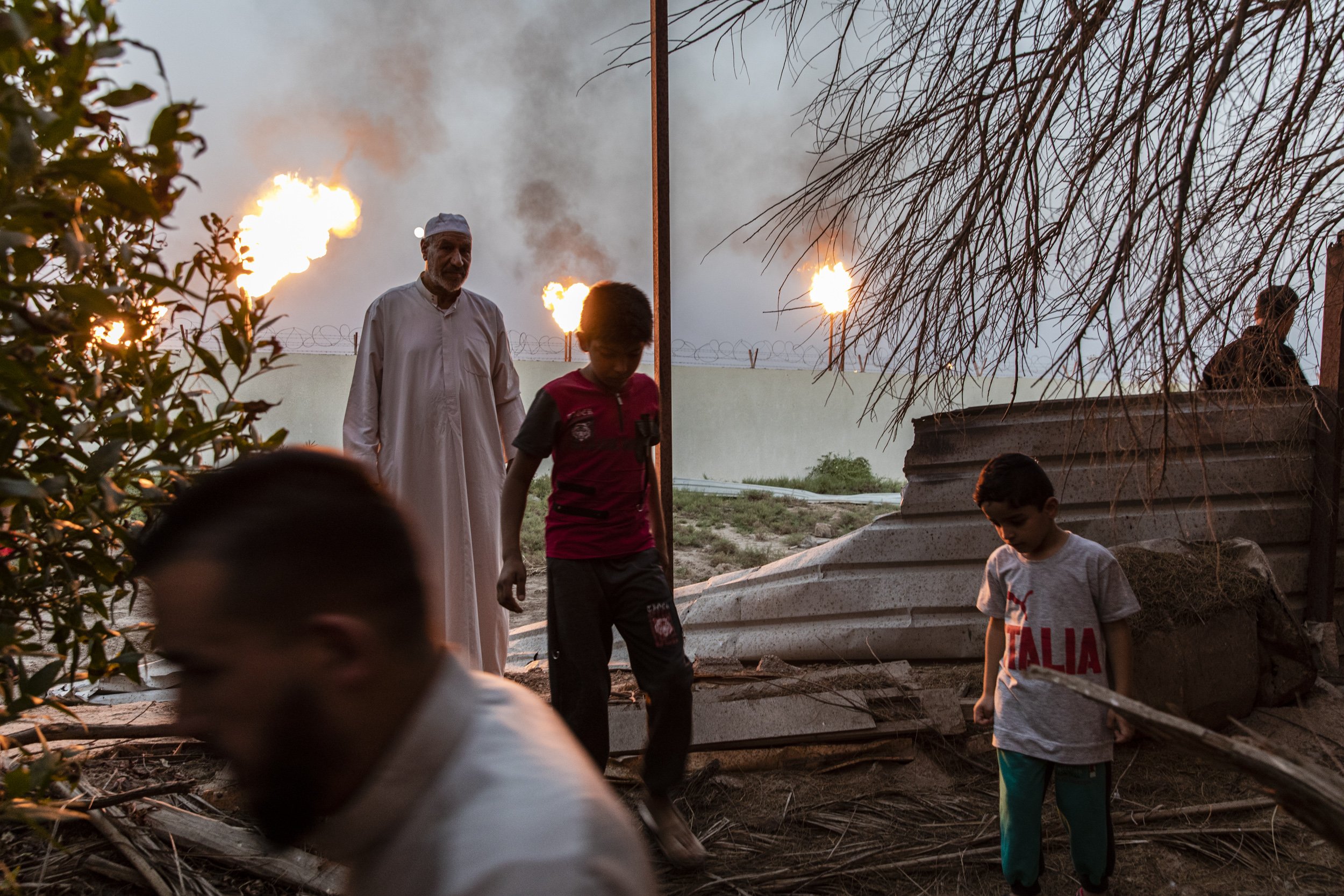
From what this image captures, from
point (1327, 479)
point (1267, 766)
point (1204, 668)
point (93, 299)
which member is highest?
point (93, 299)

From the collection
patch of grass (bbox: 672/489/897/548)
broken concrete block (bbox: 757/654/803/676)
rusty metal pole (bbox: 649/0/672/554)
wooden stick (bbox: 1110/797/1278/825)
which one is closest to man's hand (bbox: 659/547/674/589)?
rusty metal pole (bbox: 649/0/672/554)

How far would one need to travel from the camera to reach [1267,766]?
3.47 ft

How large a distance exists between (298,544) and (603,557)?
2.24 metres

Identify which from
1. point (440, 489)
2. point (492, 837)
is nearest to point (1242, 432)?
point (440, 489)

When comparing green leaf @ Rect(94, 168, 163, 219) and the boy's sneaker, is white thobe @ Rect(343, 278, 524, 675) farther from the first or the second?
green leaf @ Rect(94, 168, 163, 219)

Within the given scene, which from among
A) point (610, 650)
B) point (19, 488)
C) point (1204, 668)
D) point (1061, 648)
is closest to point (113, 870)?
point (610, 650)

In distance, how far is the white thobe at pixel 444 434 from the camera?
382 centimetres

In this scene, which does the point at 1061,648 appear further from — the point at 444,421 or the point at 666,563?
the point at 444,421

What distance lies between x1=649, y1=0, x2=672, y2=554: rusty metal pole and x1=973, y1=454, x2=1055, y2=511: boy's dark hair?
1.62 meters

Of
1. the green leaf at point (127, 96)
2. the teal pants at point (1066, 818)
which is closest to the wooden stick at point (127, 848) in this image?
the green leaf at point (127, 96)

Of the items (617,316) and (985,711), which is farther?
(617,316)

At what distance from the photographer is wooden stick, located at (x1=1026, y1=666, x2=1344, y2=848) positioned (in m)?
1.05

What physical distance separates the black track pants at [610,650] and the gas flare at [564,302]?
13.4 meters

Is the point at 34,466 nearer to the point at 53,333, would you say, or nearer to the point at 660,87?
the point at 53,333
